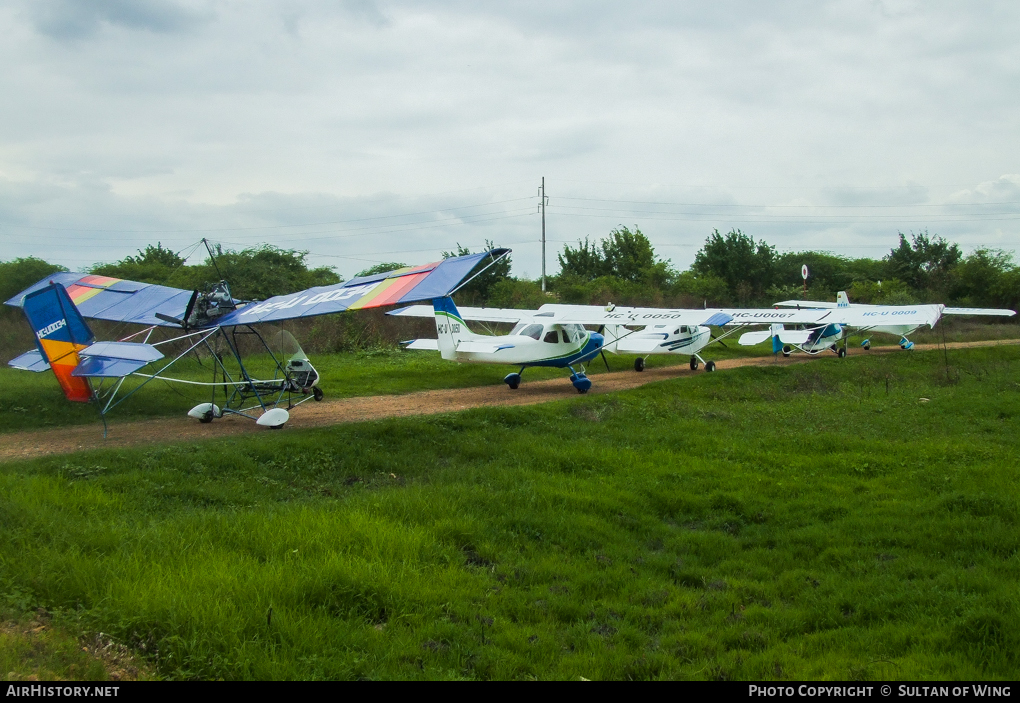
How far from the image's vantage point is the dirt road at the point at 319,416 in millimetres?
11523

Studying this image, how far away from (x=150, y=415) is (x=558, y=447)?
26.0 feet

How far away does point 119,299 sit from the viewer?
14781 millimetres

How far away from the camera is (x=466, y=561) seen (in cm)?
731

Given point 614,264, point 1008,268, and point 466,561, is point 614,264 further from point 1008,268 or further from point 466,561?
point 466,561

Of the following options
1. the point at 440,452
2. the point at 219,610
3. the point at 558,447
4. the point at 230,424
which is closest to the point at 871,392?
the point at 558,447

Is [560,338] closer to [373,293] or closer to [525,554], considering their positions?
[373,293]

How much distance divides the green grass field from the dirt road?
1524 millimetres

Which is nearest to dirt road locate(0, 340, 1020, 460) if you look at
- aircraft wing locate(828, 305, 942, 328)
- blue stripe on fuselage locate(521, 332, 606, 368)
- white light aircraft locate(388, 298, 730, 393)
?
blue stripe on fuselage locate(521, 332, 606, 368)

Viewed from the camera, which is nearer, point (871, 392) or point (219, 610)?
point (219, 610)

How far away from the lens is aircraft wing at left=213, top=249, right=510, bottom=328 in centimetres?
1184

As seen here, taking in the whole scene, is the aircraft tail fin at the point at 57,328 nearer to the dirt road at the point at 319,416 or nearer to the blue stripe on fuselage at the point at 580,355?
the dirt road at the point at 319,416

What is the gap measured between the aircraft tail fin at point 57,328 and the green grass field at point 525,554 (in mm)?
2766

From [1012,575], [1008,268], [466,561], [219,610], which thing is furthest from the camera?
[1008,268]

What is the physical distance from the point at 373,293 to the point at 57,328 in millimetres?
4886
